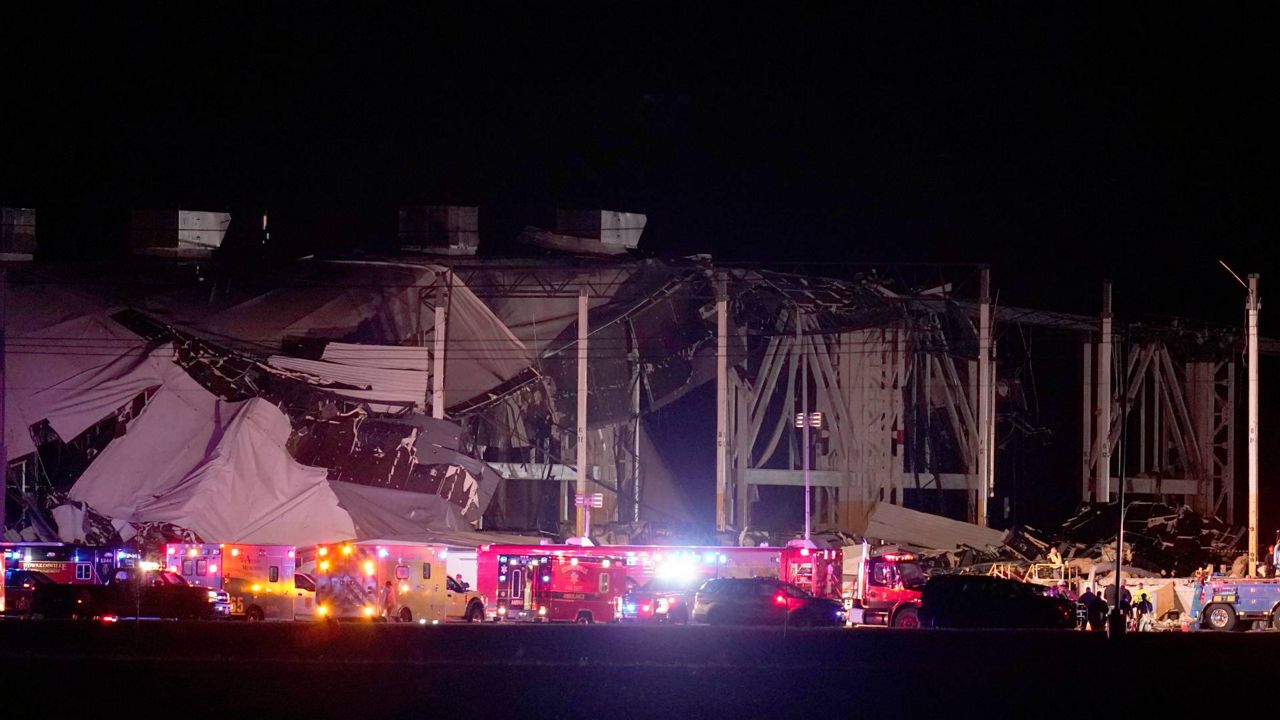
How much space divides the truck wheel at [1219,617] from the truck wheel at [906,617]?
333 inches

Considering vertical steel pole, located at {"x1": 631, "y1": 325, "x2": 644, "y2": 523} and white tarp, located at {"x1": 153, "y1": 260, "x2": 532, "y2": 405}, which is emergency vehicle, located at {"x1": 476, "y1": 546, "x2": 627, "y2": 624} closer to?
white tarp, located at {"x1": 153, "y1": 260, "x2": 532, "y2": 405}

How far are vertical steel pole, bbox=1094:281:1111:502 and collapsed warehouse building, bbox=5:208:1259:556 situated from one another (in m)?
0.20

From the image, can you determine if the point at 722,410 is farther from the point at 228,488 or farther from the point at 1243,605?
the point at 1243,605

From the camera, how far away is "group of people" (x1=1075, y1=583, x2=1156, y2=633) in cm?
4044

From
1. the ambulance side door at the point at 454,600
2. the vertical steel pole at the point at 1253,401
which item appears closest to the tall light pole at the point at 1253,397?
the vertical steel pole at the point at 1253,401

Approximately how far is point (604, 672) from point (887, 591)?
17.5 m

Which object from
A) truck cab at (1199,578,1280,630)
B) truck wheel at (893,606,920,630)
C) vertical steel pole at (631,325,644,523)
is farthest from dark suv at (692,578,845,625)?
vertical steel pole at (631,325,644,523)

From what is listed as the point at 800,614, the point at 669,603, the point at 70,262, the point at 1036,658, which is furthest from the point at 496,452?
the point at 1036,658

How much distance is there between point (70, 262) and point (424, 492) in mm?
17971

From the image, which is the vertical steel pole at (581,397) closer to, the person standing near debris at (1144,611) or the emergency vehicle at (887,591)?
the emergency vehicle at (887,591)

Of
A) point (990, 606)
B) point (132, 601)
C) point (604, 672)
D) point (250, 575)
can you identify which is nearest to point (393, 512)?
point (250, 575)

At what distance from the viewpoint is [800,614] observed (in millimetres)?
40562

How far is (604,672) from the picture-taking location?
2733cm

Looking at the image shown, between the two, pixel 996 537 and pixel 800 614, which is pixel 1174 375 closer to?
pixel 996 537
